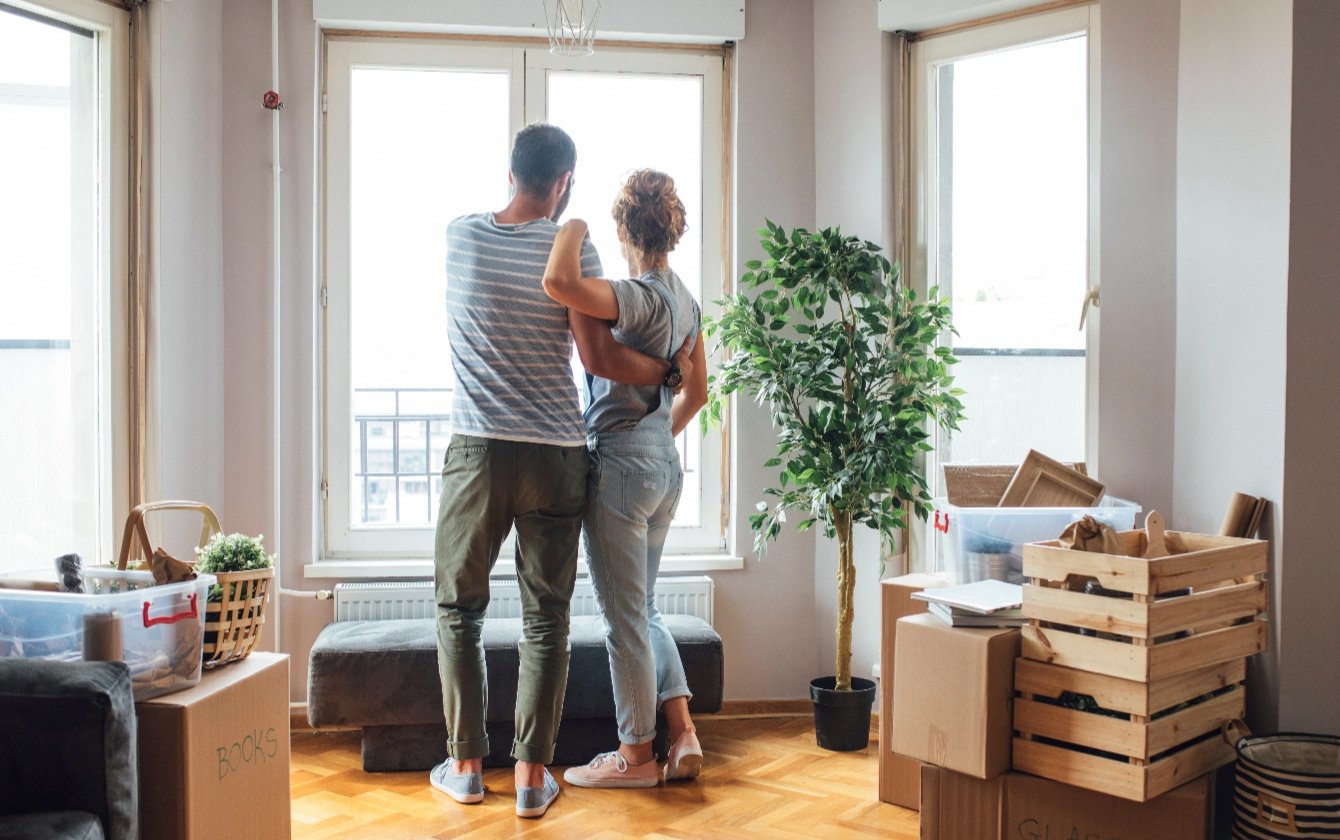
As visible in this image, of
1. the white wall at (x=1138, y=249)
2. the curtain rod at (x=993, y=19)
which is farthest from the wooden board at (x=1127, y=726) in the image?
the curtain rod at (x=993, y=19)

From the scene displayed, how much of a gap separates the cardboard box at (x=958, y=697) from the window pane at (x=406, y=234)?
5.98 feet

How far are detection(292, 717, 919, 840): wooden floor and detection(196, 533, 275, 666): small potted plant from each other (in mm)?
666

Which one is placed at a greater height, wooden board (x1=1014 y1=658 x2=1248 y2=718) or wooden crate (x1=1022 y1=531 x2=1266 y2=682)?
wooden crate (x1=1022 y1=531 x2=1266 y2=682)

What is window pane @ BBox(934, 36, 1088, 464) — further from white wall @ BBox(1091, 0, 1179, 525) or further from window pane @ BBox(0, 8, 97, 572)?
window pane @ BBox(0, 8, 97, 572)

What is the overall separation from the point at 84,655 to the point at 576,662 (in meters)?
1.42

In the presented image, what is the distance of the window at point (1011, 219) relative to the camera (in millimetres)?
3143

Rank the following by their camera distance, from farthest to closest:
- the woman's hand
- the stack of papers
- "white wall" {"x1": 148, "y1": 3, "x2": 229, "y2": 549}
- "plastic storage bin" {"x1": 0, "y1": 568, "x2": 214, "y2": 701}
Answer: "white wall" {"x1": 148, "y1": 3, "x2": 229, "y2": 549}
the woman's hand
the stack of papers
"plastic storage bin" {"x1": 0, "y1": 568, "x2": 214, "y2": 701}

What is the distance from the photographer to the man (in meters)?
2.56

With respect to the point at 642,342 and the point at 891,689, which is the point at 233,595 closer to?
the point at 642,342

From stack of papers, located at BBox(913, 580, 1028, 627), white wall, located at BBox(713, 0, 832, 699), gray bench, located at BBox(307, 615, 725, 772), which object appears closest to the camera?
stack of papers, located at BBox(913, 580, 1028, 627)

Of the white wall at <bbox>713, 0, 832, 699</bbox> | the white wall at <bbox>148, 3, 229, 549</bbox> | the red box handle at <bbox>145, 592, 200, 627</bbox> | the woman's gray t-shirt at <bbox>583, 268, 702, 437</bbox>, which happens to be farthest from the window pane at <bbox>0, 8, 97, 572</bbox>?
the white wall at <bbox>713, 0, 832, 699</bbox>

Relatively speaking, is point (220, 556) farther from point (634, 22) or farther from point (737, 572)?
point (634, 22)

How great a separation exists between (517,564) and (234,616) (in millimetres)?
745

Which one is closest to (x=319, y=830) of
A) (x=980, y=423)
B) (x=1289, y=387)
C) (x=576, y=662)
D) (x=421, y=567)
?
(x=576, y=662)
